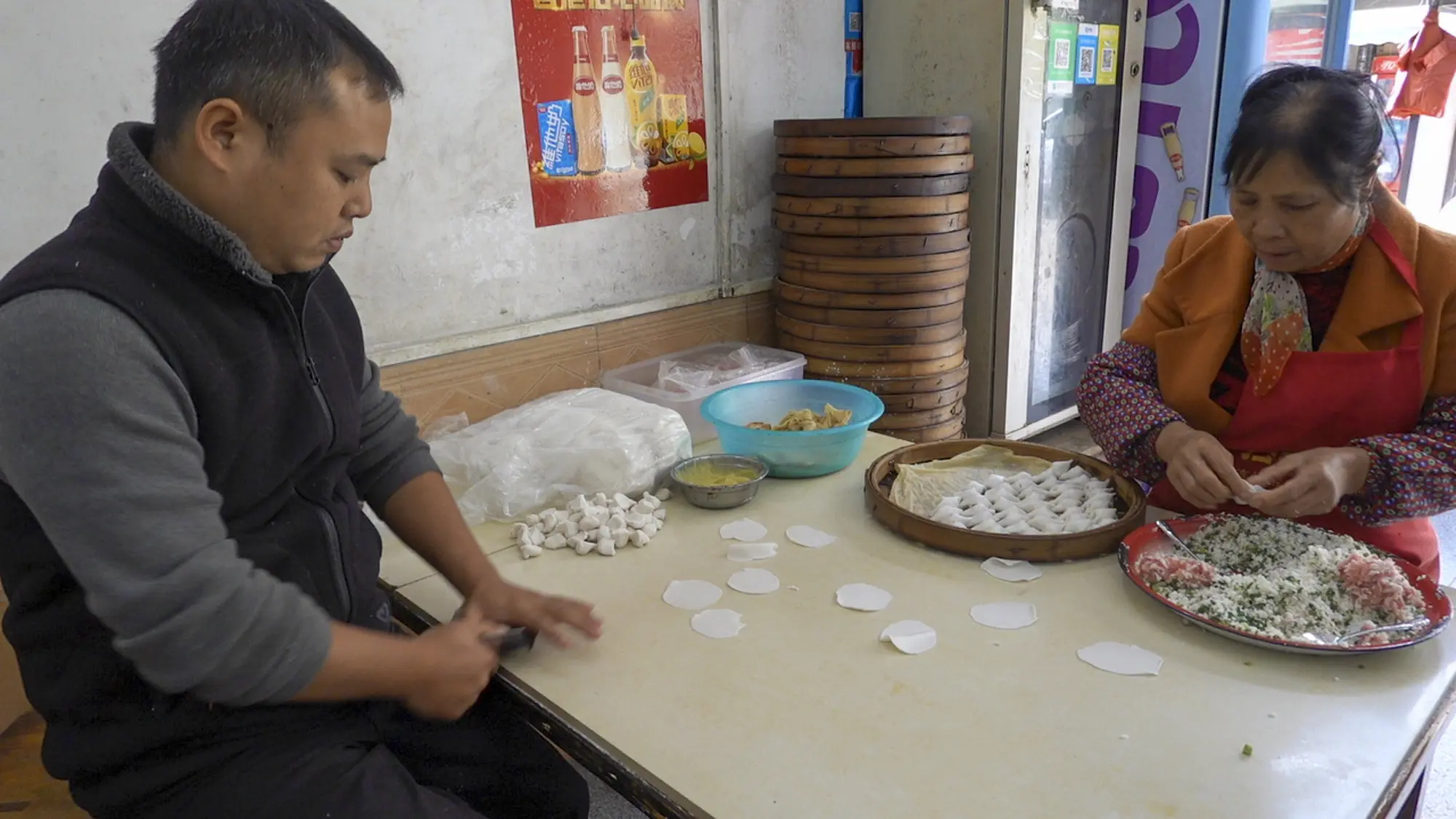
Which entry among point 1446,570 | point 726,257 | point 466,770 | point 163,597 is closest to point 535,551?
point 466,770

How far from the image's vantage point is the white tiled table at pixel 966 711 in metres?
0.84

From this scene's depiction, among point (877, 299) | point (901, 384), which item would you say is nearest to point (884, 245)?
point (877, 299)

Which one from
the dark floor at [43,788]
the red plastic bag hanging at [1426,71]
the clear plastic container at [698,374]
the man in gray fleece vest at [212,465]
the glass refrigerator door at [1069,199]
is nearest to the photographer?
the man in gray fleece vest at [212,465]

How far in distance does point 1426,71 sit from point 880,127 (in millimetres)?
2161

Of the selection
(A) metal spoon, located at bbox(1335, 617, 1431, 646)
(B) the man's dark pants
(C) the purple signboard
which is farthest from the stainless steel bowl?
(C) the purple signboard

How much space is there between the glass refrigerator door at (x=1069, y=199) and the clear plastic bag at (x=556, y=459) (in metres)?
1.47

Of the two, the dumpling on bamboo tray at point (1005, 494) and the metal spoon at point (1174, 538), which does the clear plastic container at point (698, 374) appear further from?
the metal spoon at point (1174, 538)

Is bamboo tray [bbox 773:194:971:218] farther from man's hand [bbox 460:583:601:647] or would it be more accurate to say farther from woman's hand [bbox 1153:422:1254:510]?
man's hand [bbox 460:583:601:647]

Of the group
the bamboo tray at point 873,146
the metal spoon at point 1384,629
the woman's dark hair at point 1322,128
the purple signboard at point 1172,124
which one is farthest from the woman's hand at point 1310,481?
the purple signboard at point 1172,124

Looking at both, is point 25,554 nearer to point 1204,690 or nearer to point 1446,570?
point 1204,690

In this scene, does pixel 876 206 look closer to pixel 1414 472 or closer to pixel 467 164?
pixel 467 164

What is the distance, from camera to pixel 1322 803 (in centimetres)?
81

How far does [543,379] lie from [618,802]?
942 mm

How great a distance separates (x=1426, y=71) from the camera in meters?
3.07
